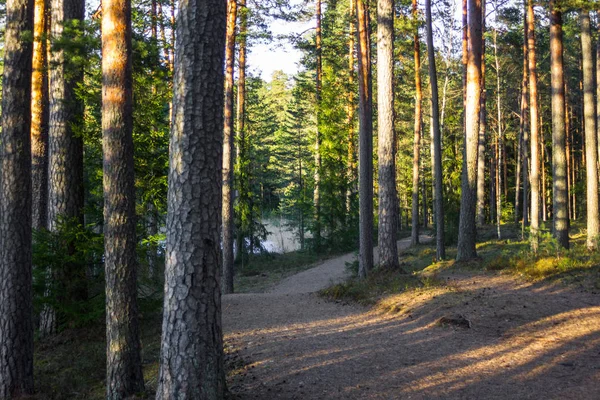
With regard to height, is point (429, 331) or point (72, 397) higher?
point (429, 331)

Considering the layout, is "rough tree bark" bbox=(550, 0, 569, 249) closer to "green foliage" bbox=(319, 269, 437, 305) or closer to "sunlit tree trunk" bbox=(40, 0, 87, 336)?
"green foliage" bbox=(319, 269, 437, 305)

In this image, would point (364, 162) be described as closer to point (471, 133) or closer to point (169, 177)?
point (471, 133)

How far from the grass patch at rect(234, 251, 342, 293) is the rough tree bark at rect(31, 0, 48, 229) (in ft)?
33.3

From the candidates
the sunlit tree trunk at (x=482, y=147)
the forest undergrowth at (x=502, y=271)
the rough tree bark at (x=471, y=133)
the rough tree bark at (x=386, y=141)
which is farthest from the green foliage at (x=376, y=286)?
the sunlit tree trunk at (x=482, y=147)

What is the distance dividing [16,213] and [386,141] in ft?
30.0

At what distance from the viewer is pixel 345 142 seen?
30953 millimetres

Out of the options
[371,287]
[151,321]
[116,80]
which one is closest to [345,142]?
[371,287]

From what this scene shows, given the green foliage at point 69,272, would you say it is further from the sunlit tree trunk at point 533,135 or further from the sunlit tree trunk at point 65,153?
the sunlit tree trunk at point 533,135

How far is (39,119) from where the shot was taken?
38.4 ft

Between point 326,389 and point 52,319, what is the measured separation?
6614 millimetres

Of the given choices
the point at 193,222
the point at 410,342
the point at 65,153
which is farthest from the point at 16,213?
the point at 410,342

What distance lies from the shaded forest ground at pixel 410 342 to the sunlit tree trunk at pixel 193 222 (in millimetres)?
967

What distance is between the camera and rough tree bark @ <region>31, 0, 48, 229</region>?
1169 cm

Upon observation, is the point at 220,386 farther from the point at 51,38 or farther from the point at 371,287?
the point at 371,287
